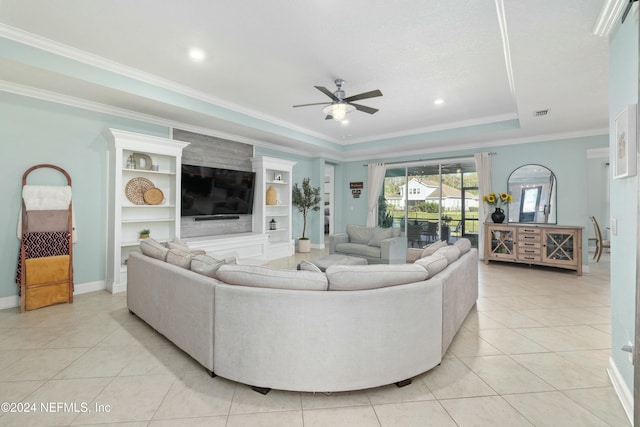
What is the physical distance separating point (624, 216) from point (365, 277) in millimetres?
1682

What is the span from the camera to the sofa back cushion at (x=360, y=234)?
18.9 feet

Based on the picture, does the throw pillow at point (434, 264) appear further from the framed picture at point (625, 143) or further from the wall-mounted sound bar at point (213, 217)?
the wall-mounted sound bar at point (213, 217)

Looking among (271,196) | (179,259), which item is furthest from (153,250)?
(271,196)

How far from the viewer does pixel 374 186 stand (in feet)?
26.1

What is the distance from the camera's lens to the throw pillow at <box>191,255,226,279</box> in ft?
7.22

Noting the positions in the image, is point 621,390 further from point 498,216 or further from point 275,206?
point 275,206

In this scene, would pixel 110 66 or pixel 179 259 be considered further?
pixel 110 66

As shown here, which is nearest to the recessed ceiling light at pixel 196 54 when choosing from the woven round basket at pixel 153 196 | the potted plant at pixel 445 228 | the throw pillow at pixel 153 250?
the throw pillow at pixel 153 250

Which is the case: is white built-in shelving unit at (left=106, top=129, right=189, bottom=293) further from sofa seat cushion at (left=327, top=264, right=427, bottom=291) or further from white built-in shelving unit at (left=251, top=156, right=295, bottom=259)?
sofa seat cushion at (left=327, top=264, right=427, bottom=291)

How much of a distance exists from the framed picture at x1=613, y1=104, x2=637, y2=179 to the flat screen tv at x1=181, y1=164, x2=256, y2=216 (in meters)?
5.29

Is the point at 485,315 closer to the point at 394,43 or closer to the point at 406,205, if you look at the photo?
the point at 394,43

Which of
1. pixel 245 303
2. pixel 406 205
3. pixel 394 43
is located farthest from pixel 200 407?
pixel 406 205

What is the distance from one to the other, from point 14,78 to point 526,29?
5.18 metres

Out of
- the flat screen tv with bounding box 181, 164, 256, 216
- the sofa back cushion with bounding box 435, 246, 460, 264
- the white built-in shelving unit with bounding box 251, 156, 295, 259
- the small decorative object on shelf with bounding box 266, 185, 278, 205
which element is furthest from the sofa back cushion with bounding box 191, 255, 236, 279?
the small decorative object on shelf with bounding box 266, 185, 278, 205
